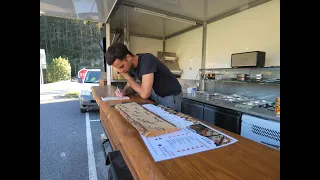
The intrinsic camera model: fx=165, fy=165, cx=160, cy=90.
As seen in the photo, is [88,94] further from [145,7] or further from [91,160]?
[145,7]

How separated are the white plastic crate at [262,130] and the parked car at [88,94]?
419 centimetres

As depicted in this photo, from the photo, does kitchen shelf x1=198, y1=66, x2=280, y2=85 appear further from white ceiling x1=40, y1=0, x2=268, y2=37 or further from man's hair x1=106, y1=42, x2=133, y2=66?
man's hair x1=106, y1=42, x2=133, y2=66

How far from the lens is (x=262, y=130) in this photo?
5.65ft

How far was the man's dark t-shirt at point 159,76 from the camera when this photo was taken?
1530 mm

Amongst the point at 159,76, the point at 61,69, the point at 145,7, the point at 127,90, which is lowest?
the point at 127,90

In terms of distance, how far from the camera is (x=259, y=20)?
2.48m

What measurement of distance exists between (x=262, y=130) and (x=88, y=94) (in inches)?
181

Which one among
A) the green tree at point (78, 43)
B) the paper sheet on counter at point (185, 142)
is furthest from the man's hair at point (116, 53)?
the green tree at point (78, 43)

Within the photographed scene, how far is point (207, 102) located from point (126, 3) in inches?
79.3

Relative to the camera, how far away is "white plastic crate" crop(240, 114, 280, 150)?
1.60 metres

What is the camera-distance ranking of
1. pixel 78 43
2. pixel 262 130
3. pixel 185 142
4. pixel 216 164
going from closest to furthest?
Answer: pixel 216 164 < pixel 185 142 < pixel 262 130 < pixel 78 43

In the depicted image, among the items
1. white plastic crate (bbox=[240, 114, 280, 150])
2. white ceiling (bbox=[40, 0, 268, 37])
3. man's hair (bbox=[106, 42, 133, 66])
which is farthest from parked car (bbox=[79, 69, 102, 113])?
white plastic crate (bbox=[240, 114, 280, 150])

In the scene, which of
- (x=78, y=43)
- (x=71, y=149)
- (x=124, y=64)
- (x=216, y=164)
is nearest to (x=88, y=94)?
(x=78, y=43)
